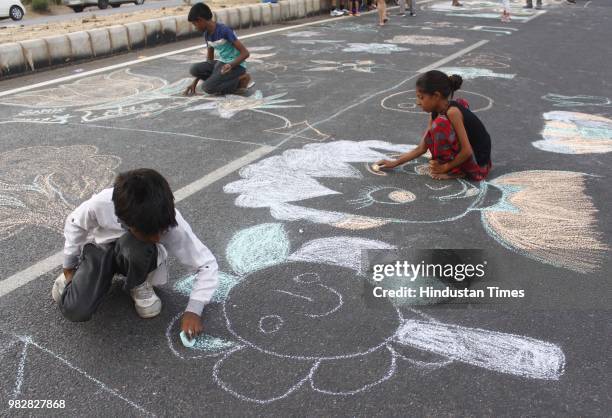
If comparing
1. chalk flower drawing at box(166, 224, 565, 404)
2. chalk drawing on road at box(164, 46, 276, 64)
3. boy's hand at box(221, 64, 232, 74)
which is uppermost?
boy's hand at box(221, 64, 232, 74)

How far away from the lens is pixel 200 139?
4430 millimetres

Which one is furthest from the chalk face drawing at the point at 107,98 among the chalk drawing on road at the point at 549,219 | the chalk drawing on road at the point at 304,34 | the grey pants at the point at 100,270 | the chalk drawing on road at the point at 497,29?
the chalk drawing on road at the point at 497,29

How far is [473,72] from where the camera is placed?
6871mm

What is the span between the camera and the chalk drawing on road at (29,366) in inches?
73.8

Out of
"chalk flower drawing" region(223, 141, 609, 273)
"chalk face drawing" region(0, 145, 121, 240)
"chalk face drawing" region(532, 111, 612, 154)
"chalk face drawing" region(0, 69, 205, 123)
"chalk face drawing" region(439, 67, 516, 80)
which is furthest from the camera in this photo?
"chalk face drawing" region(439, 67, 516, 80)

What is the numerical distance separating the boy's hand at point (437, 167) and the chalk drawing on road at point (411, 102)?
1.65m

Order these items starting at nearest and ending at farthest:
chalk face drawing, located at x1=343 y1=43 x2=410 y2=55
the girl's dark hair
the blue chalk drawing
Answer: the blue chalk drawing
the girl's dark hair
chalk face drawing, located at x1=343 y1=43 x2=410 y2=55

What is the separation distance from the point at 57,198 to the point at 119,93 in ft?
9.16

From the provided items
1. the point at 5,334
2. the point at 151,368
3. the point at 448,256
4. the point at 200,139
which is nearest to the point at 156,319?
the point at 151,368

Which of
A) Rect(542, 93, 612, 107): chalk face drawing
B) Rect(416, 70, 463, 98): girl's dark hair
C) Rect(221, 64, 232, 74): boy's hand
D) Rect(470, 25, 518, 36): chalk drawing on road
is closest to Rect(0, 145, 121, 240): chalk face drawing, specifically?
Rect(221, 64, 232, 74): boy's hand

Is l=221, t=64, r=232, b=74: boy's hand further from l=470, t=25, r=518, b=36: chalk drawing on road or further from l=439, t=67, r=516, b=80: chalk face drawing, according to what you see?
l=470, t=25, r=518, b=36: chalk drawing on road

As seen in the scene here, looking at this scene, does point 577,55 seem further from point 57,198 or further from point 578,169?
point 57,198

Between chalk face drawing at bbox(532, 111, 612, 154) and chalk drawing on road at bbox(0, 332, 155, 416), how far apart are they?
3.56 m

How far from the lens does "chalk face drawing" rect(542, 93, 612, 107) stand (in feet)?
18.0
